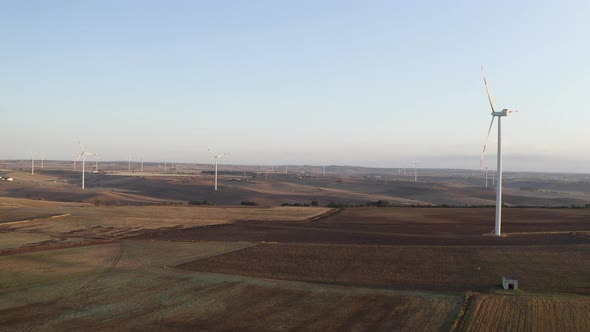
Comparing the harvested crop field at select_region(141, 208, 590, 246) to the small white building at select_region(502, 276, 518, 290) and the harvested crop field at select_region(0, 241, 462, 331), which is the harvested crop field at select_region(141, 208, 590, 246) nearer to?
the harvested crop field at select_region(0, 241, 462, 331)

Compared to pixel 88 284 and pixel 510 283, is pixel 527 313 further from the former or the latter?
pixel 88 284

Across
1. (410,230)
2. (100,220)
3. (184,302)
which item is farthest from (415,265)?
(100,220)

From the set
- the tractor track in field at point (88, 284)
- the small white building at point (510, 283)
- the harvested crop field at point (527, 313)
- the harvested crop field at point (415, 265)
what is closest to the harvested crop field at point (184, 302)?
the tractor track in field at point (88, 284)

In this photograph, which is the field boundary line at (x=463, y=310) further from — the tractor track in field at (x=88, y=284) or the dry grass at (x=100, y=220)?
the dry grass at (x=100, y=220)

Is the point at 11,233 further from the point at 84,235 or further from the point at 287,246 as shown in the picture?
the point at 287,246

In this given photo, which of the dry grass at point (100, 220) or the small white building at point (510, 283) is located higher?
the small white building at point (510, 283)

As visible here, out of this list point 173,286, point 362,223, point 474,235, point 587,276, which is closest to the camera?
point 173,286

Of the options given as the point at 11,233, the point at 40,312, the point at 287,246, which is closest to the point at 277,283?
the point at 40,312
